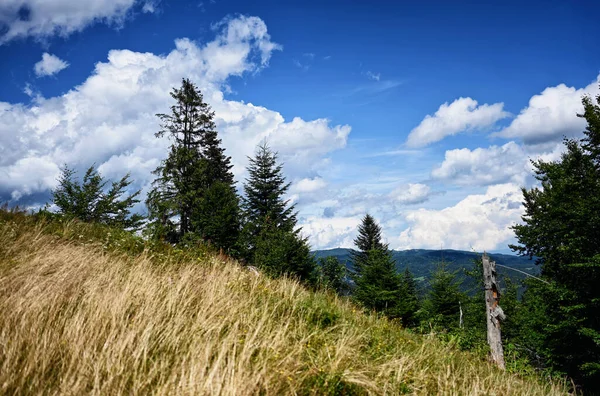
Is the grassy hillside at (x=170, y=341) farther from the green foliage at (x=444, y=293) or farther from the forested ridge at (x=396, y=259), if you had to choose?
the green foliage at (x=444, y=293)

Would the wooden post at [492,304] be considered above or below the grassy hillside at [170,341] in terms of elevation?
below

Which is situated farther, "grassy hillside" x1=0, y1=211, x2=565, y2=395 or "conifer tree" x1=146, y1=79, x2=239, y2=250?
"conifer tree" x1=146, y1=79, x2=239, y2=250

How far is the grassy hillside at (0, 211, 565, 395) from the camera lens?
8.41 feet

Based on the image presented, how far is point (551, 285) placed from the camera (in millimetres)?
20969

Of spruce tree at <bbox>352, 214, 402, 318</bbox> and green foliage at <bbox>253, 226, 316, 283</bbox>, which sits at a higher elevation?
green foliage at <bbox>253, 226, 316, 283</bbox>

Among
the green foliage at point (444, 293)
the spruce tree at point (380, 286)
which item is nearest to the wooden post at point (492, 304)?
the spruce tree at point (380, 286)

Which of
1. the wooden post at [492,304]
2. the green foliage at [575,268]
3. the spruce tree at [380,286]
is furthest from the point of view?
the spruce tree at [380,286]

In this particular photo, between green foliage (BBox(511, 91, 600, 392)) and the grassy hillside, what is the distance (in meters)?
18.2

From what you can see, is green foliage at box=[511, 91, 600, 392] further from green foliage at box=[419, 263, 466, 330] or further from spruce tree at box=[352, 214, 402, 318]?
spruce tree at box=[352, 214, 402, 318]

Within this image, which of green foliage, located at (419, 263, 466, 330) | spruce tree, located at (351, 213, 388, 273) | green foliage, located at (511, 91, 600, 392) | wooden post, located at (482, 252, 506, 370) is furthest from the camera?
spruce tree, located at (351, 213, 388, 273)

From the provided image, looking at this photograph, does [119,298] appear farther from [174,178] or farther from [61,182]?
[174,178]

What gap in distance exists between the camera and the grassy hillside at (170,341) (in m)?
2.56

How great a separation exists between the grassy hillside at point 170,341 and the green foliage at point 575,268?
18198 millimetres

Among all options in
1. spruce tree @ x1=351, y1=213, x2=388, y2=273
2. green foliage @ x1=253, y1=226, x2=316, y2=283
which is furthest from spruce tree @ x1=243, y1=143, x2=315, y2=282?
spruce tree @ x1=351, y1=213, x2=388, y2=273
